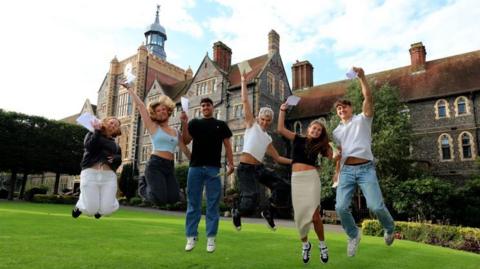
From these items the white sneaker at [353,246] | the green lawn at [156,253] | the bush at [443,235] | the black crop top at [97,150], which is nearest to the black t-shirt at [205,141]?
the black crop top at [97,150]

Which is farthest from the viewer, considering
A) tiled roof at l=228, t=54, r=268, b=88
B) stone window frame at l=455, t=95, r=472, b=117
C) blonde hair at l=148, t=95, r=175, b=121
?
tiled roof at l=228, t=54, r=268, b=88

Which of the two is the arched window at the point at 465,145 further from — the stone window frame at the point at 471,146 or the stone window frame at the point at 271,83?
the stone window frame at the point at 271,83

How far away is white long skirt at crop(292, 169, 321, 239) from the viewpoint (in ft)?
21.5

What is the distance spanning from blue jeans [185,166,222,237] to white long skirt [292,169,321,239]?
1.40m

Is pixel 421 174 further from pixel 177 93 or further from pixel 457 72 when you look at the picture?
pixel 177 93

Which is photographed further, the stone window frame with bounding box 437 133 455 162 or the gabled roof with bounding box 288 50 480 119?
the gabled roof with bounding box 288 50 480 119

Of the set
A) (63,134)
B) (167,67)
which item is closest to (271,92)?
(167,67)

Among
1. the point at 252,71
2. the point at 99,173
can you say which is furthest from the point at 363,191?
the point at 252,71

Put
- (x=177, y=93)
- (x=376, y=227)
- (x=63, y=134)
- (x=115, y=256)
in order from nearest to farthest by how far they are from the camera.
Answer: (x=115, y=256) → (x=376, y=227) → (x=63, y=134) → (x=177, y=93)

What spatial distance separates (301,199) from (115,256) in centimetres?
409

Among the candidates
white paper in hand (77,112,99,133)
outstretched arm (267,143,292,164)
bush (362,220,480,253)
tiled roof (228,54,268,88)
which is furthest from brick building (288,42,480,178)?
white paper in hand (77,112,99,133)

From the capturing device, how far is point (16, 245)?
8344 mm

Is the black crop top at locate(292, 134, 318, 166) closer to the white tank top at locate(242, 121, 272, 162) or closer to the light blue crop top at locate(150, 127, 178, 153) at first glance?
the white tank top at locate(242, 121, 272, 162)

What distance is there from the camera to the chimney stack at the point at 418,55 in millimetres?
35875
